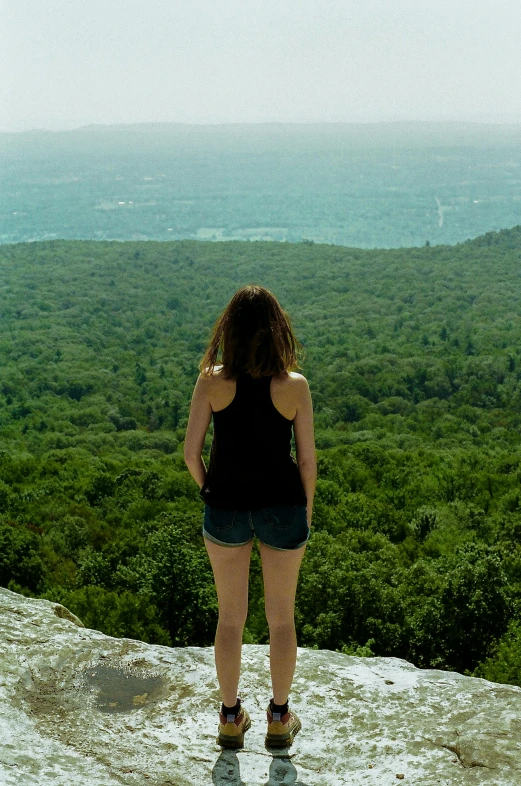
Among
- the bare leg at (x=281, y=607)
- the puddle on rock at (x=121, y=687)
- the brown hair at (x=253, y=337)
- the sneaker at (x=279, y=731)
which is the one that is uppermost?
the brown hair at (x=253, y=337)

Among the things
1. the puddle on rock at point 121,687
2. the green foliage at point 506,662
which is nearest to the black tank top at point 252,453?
the puddle on rock at point 121,687

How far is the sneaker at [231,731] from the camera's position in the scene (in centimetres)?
370

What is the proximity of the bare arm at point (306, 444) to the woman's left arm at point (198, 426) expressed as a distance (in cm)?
40

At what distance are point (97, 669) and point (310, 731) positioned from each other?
47.5 inches

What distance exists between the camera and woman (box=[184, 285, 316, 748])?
3.42 m

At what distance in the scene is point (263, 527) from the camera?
3.48m

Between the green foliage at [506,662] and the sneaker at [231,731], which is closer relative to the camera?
the sneaker at [231,731]

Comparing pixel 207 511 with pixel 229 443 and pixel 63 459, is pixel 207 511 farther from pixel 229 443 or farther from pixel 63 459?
pixel 63 459

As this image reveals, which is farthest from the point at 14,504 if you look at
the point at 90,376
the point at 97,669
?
the point at 90,376

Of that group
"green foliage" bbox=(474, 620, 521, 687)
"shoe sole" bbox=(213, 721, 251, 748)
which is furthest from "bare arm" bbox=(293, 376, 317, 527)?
"green foliage" bbox=(474, 620, 521, 687)

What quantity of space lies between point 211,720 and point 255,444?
145cm

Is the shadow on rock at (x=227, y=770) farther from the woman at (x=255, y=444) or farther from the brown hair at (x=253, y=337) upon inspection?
the brown hair at (x=253, y=337)

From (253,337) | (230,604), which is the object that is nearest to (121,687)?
(230,604)

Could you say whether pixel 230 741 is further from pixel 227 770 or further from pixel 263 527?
pixel 263 527
